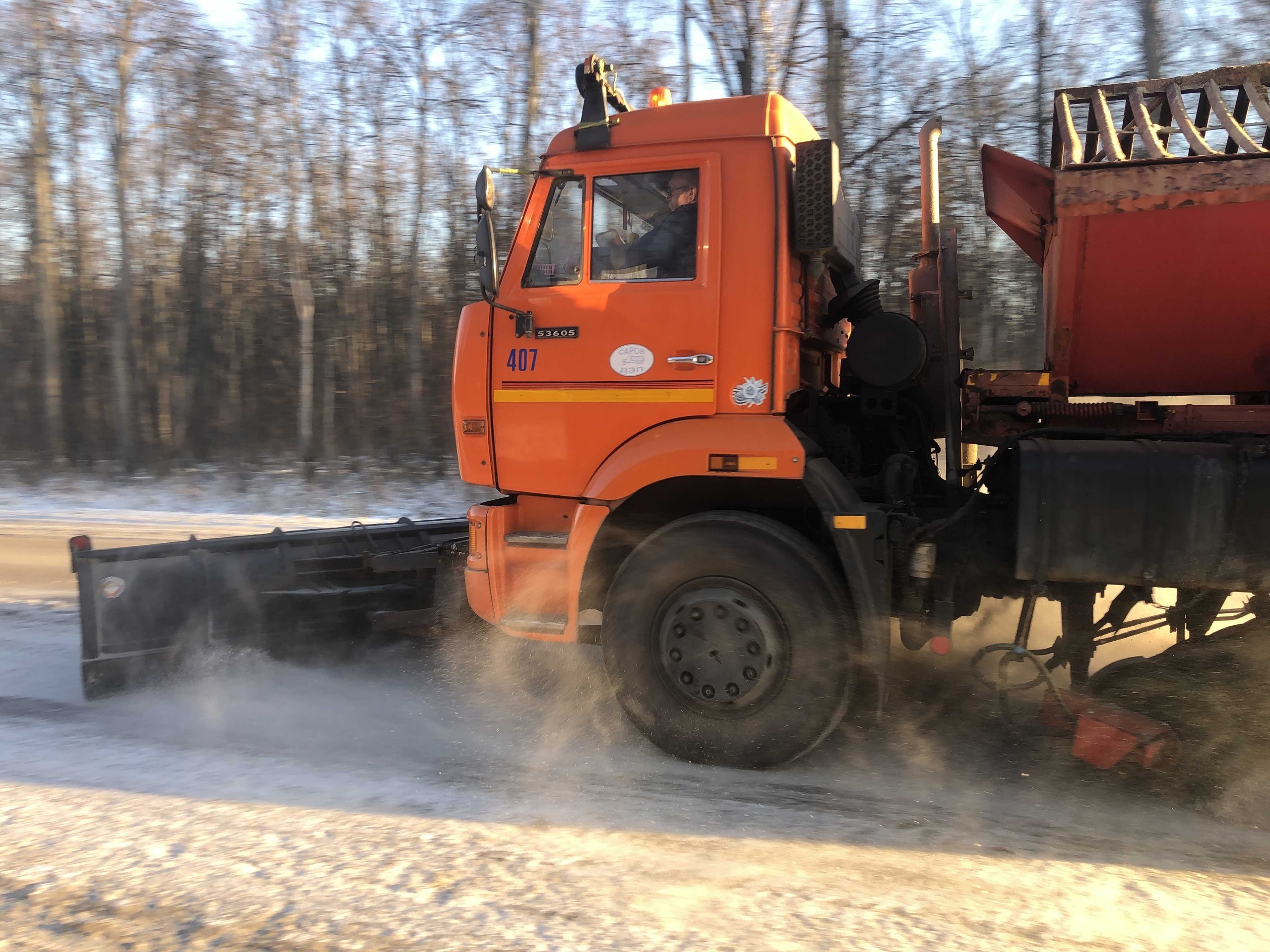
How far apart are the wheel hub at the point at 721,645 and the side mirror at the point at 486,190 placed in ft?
6.45

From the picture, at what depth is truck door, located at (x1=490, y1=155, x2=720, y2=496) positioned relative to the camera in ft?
12.7

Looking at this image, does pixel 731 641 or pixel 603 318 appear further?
pixel 603 318

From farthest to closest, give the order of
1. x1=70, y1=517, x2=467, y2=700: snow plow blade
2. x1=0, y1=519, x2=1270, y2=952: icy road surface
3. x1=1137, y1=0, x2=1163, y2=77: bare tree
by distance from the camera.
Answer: x1=1137, y1=0, x2=1163, y2=77: bare tree, x1=70, y1=517, x2=467, y2=700: snow plow blade, x1=0, y1=519, x2=1270, y2=952: icy road surface

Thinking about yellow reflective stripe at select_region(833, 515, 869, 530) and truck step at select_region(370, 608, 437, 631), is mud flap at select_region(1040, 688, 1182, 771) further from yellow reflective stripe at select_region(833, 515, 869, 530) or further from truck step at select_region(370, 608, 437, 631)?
truck step at select_region(370, 608, 437, 631)

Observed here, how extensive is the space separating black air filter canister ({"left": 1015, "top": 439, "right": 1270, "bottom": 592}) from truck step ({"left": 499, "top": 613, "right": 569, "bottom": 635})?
6.76ft

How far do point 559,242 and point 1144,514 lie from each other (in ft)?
9.20

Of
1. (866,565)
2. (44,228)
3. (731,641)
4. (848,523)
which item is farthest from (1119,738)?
(44,228)

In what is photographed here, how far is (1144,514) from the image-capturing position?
11.2ft

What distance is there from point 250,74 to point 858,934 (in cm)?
1971

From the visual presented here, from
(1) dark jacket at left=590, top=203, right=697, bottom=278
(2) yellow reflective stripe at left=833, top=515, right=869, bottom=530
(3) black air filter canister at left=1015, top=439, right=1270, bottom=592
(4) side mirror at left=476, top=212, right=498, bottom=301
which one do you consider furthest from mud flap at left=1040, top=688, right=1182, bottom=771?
(4) side mirror at left=476, top=212, right=498, bottom=301

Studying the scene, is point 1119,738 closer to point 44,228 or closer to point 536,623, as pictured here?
point 536,623

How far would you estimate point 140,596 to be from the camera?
15.4 ft

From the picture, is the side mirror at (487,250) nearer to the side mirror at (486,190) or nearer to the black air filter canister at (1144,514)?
the side mirror at (486,190)

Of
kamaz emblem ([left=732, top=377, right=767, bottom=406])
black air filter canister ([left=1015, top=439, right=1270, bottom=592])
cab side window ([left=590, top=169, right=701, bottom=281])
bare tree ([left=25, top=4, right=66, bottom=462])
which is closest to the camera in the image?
black air filter canister ([left=1015, top=439, right=1270, bottom=592])
